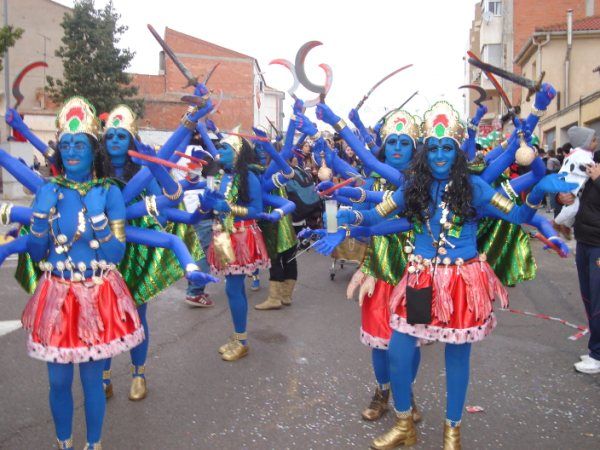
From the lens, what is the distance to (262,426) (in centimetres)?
379

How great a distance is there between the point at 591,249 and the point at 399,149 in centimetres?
208

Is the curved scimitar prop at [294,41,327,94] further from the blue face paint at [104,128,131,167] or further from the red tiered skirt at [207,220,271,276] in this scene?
the red tiered skirt at [207,220,271,276]

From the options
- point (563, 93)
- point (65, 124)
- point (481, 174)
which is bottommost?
point (481, 174)

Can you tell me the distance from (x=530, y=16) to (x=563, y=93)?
1034cm

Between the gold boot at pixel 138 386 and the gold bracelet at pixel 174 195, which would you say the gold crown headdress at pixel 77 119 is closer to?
the gold bracelet at pixel 174 195

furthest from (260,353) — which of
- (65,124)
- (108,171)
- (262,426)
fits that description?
(65,124)

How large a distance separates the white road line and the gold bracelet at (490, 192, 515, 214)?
201 inches

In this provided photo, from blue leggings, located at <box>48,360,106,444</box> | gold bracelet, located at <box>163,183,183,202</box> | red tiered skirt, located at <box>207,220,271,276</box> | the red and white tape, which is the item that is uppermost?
gold bracelet, located at <box>163,183,183,202</box>

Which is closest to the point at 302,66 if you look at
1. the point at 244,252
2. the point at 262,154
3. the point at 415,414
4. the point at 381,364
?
the point at 244,252

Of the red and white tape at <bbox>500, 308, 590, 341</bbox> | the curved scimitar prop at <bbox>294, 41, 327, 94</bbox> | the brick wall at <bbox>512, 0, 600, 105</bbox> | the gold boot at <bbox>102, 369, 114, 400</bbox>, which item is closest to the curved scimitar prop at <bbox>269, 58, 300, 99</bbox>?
the curved scimitar prop at <bbox>294, 41, 327, 94</bbox>

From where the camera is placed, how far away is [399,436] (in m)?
3.43

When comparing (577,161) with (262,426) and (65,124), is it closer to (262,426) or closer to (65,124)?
(262,426)

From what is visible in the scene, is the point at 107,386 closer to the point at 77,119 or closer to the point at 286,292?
the point at 77,119

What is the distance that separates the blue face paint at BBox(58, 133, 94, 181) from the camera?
2.98 meters
